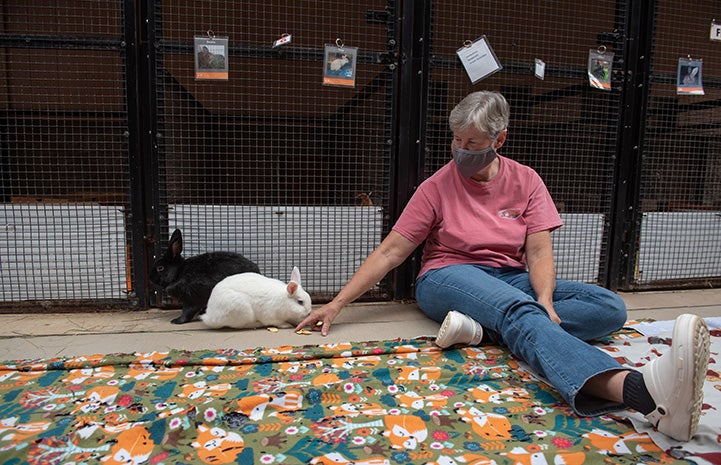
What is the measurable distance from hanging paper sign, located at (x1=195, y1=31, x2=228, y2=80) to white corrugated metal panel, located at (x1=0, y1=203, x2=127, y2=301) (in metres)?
0.77

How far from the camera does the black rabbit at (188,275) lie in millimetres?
1938

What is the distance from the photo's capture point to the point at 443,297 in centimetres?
177

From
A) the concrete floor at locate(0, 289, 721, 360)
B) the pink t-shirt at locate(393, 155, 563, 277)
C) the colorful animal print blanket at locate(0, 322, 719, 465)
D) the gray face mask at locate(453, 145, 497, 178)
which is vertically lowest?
the concrete floor at locate(0, 289, 721, 360)

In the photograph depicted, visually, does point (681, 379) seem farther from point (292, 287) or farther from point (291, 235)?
point (291, 235)

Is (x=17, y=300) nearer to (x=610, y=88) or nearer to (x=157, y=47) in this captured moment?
(x=157, y=47)

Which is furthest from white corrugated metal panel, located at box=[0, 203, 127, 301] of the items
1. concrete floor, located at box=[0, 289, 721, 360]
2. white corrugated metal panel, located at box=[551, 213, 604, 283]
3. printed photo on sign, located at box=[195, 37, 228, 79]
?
white corrugated metal panel, located at box=[551, 213, 604, 283]

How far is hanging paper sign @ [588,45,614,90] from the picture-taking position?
237 centimetres

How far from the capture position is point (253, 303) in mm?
1824

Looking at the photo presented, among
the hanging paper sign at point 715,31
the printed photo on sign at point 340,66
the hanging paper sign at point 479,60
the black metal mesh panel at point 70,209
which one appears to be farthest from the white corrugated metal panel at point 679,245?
the black metal mesh panel at point 70,209

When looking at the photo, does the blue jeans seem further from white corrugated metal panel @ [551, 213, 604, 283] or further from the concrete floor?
white corrugated metal panel @ [551, 213, 604, 283]

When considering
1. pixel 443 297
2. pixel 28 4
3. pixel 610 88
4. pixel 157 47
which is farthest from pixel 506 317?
pixel 28 4

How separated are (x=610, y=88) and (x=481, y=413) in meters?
2.08

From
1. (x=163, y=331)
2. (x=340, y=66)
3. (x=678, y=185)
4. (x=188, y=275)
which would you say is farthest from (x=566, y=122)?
(x=163, y=331)

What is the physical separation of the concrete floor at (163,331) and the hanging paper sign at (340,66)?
113 cm
